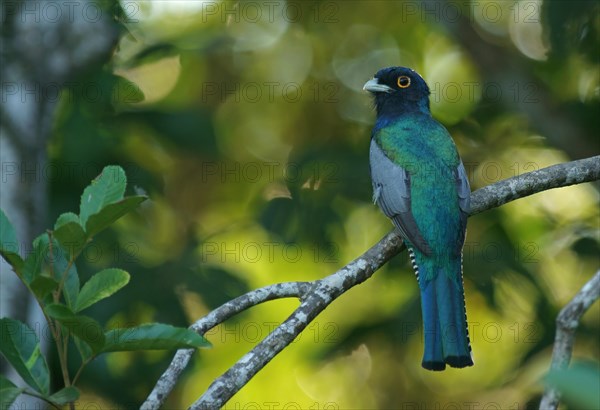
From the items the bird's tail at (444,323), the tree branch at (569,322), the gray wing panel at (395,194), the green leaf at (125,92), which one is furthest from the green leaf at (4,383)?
the green leaf at (125,92)

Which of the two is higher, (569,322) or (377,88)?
(377,88)

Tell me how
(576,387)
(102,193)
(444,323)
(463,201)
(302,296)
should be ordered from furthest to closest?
(463,201), (444,323), (302,296), (102,193), (576,387)

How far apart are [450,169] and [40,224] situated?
7.23 feet

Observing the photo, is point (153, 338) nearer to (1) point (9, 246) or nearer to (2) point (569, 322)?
(1) point (9, 246)

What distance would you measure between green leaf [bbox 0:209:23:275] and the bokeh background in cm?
301

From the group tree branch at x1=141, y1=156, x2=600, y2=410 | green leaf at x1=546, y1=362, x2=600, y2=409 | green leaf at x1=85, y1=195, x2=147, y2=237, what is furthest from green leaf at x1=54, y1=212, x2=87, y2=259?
green leaf at x1=546, y1=362, x2=600, y2=409

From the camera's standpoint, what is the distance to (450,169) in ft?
15.4

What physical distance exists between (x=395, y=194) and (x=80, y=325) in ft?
8.91

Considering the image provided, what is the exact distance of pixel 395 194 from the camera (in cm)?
464

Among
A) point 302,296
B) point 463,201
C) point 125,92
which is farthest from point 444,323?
point 125,92

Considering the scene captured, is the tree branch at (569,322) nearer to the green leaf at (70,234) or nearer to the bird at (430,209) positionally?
the bird at (430,209)

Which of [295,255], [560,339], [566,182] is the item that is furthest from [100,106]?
[560,339]

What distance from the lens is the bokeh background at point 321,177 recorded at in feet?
18.2

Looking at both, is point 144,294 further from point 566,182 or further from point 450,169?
point 566,182
